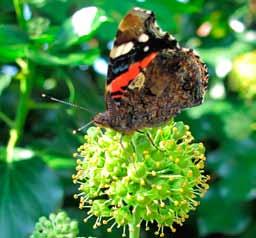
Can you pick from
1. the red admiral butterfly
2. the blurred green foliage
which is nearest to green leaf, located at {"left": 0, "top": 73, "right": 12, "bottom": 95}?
the blurred green foliage

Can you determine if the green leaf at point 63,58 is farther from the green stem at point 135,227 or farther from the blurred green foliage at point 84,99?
the green stem at point 135,227

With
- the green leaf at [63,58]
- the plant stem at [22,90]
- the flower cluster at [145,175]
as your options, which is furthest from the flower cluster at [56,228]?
the plant stem at [22,90]

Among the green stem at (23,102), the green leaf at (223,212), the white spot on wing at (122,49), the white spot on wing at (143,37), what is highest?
the green stem at (23,102)

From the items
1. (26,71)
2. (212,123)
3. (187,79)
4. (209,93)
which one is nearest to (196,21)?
(209,93)

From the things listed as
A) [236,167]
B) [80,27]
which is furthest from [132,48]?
[236,167]

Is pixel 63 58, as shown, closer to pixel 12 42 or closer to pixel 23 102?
pixel 12 42

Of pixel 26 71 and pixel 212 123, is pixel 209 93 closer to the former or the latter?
pixel 212 123

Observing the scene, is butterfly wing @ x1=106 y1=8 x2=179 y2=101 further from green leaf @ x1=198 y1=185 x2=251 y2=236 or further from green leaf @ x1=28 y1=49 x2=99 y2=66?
green leaf @ x1=198 y1=185 x2=251 y2=236
